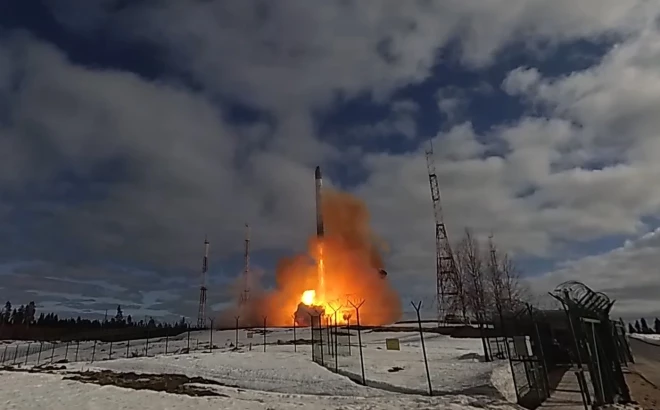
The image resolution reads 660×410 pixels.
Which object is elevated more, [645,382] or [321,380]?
[321,380]

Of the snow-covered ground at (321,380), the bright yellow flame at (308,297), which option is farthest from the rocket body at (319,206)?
the snow-covered ground at (321,380)

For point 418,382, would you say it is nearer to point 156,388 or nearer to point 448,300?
A: point 156,388

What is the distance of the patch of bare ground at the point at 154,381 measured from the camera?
21594 millimetres

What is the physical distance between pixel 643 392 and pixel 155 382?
20838mm

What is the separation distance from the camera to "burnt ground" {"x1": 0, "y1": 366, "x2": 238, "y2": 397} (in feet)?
70.8

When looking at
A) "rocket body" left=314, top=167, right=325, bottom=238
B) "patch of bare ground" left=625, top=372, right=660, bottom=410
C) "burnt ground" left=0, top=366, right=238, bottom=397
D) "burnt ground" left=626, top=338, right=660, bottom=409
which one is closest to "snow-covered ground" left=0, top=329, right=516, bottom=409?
"burnt ground" left=0, top=366, right=238, bottom=397

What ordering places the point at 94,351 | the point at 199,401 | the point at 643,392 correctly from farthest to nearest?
the point at 94,351, the point at 643,392, the point at 199,401

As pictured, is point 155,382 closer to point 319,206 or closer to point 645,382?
point 645,382

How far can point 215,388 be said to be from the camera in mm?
22469

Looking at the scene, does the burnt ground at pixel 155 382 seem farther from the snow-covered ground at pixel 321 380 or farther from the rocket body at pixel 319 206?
the rocket body at pixel 319 206

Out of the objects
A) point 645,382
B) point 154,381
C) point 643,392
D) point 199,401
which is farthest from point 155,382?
point 645,382

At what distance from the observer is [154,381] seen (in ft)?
82.3

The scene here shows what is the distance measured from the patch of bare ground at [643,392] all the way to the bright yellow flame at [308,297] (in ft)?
213

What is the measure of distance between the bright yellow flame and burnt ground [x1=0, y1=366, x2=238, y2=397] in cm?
6003
